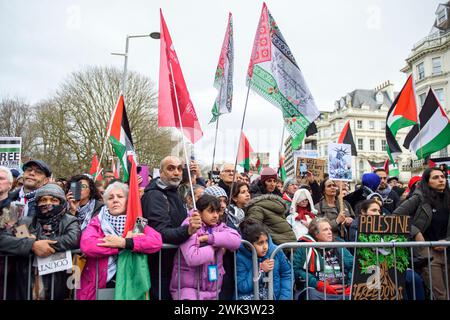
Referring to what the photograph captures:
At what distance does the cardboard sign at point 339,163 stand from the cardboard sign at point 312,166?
1497 millimetres

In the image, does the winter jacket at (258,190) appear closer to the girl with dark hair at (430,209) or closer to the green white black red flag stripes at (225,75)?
the green white black red flag stripes at (225,75)

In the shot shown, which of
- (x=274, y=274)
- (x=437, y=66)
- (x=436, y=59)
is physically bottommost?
(x=274, y=274)

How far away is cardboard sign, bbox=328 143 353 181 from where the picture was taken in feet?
19.3

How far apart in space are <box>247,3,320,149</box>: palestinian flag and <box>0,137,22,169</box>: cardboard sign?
552 centimetres

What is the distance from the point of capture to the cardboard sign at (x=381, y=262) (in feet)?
12.1

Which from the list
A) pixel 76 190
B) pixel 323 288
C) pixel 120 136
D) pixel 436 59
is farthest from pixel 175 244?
pixel 436 59

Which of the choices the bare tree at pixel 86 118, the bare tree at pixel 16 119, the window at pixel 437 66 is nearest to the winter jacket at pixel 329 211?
the bare tree at pixel 86 118

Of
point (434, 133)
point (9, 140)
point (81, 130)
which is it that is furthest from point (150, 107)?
point (434, 133)

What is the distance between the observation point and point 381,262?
3.77 m

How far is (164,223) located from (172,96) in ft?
4.76

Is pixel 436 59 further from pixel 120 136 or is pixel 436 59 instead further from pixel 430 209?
pixel 120 136

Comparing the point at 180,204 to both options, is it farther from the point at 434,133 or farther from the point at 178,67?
the point at 434,133
